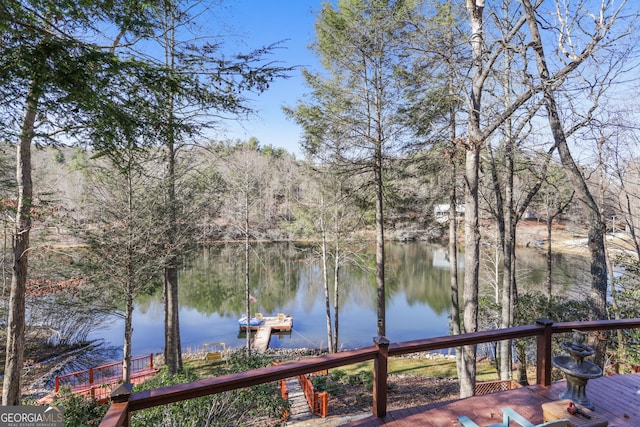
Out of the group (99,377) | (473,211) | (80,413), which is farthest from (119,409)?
(99,377)

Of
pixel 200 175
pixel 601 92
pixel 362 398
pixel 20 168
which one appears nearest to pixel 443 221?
pixel 362 398

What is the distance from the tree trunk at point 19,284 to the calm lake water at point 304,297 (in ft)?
22.2

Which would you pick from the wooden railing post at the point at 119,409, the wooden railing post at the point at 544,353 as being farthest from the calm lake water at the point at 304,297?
the wooden railing post at the point at 119,409

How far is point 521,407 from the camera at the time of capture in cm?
252

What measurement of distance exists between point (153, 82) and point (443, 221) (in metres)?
8.59

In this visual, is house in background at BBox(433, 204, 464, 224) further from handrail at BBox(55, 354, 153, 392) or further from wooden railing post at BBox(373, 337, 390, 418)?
handrail at BBox(55, 354, 153, 392)

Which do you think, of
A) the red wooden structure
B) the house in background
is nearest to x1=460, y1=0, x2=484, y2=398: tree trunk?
the house in background

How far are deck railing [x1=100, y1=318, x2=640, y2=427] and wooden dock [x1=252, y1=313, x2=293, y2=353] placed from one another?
11.8 metres

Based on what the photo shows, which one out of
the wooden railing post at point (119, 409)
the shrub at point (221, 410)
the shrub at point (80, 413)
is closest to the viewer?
the wooden railing post at point (119, 409)

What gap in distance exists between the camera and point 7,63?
2.36 meters

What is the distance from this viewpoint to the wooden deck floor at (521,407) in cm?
234

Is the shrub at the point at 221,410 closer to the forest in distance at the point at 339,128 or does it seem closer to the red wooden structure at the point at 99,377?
the forest in distance at the point at 339,128

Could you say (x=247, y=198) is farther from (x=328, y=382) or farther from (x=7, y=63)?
(x=7, y=63)

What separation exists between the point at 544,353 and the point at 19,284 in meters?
5.95
